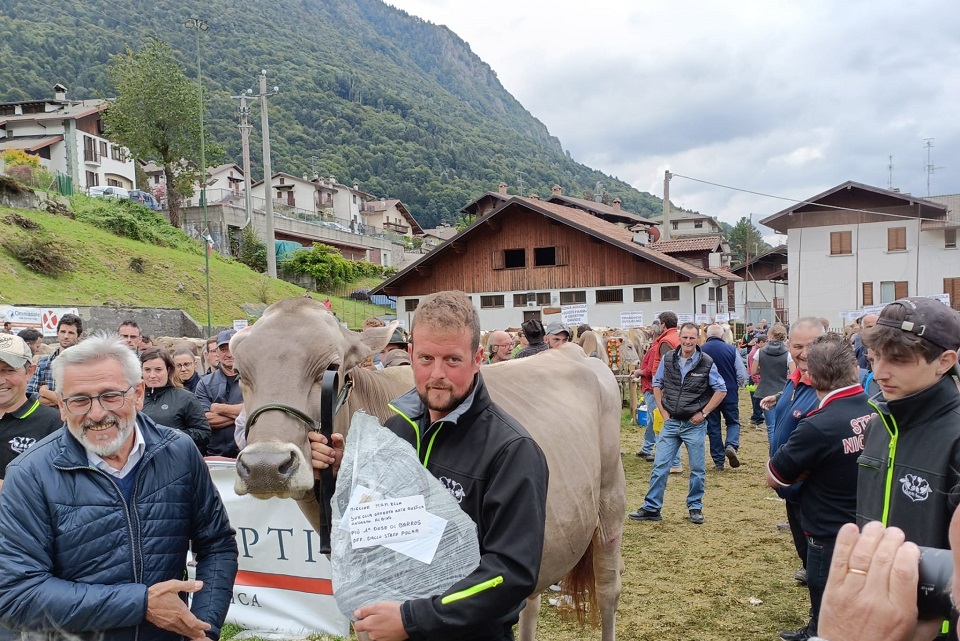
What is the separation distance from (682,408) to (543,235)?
2662cm

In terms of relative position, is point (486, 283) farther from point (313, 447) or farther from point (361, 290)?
point (313, 447)

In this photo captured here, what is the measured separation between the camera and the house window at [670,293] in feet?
105

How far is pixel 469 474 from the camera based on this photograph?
6.82 ft

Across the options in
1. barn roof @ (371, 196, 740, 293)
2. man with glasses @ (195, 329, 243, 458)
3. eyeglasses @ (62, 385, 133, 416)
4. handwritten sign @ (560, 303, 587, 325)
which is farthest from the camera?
barn roof @ (371, 196, 740, 293)

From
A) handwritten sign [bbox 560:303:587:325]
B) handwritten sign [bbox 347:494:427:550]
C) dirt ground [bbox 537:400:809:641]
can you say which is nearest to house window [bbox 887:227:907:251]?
handwritten sign [bbox 560:303:587:325]

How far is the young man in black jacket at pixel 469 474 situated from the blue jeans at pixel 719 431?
8.72 meters

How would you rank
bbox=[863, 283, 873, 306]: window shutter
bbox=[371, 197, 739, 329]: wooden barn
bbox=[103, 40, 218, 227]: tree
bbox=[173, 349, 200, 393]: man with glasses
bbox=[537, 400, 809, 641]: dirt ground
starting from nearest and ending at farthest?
bbox=[537, 400, 809, 641]: dirt ground
bbox=[173, 349, 200, 393]: man with glasses
bbox=[371, 197, 739, 329]: wooden barn
bbox=[863, 283, 873, 306]: window shutter
bbox=[103, 40, 218, 227]: tree

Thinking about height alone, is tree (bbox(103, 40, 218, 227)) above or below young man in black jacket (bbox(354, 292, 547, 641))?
above

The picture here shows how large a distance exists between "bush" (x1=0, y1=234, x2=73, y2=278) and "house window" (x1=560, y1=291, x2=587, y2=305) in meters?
21.2

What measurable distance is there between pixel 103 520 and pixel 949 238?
4202cm

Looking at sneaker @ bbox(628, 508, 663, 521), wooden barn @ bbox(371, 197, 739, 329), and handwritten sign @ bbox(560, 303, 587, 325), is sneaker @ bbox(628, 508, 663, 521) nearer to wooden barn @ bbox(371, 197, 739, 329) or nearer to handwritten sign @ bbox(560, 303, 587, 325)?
handwritten sign @ bbox(560, 303, 587, 325)

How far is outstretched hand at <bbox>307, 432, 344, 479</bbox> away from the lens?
2713mm

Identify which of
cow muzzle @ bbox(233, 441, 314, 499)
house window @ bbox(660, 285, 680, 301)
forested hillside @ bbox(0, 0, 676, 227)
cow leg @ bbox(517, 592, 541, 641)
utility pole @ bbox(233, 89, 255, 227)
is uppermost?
forested hillside @ bbox(0, 0, 676, 227)

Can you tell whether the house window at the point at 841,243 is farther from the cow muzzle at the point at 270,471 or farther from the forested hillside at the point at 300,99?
the forested hillside at the point at 300,99
